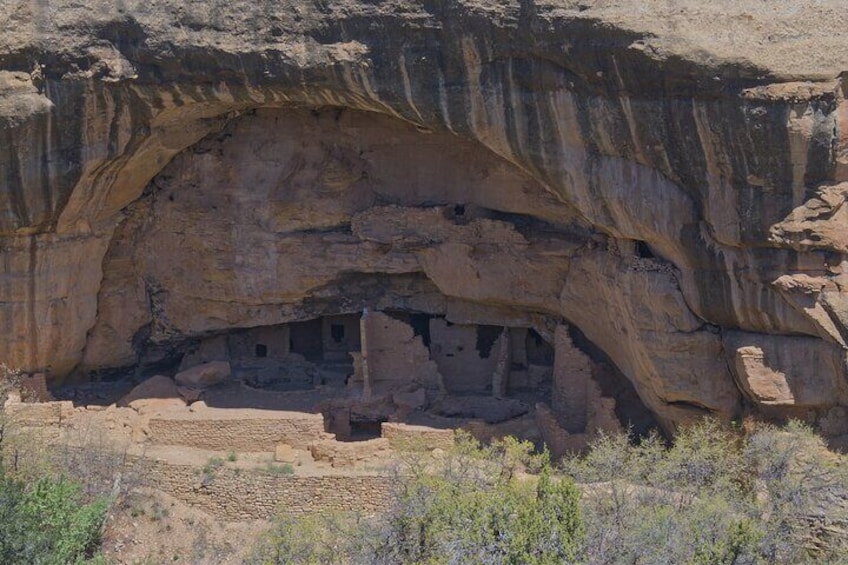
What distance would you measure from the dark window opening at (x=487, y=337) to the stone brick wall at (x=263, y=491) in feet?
12.2

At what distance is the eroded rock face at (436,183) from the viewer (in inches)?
583

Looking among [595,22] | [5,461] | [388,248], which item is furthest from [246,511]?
[595,22]

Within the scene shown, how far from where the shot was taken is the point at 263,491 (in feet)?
56.3

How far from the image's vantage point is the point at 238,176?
762 inches

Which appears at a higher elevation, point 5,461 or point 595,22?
point 595,22

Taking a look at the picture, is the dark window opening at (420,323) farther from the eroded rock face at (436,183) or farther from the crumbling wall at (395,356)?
the crumbling wall at (395,356)

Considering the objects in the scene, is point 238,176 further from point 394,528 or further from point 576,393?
point 394,528

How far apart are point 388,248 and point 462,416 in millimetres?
2518

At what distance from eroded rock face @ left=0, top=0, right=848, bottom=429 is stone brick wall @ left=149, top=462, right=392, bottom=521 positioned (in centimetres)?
312

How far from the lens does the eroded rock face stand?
14812mm

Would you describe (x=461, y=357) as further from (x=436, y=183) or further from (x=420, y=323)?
(x=436, y=183)

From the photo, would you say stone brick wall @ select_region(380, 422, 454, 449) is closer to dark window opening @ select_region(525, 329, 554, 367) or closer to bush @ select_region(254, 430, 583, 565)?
bush @ select_region(254, 430, 583, 565)

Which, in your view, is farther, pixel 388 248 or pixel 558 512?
pixel 388 248

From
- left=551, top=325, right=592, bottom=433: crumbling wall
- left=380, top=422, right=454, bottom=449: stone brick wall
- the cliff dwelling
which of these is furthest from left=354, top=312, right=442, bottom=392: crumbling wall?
left=551, top=325, right=592, bottom=433: crumbling wall
